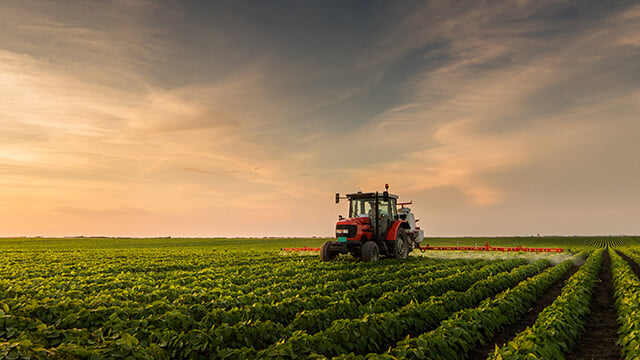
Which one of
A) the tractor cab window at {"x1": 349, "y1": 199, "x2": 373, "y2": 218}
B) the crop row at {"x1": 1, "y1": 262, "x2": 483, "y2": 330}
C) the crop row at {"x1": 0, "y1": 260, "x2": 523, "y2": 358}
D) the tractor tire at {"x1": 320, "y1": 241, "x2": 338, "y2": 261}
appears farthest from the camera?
the tractor cab window at {"x1": 349, "y1": 199, "x2": 373, "y2": 218}

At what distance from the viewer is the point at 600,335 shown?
8.98 m

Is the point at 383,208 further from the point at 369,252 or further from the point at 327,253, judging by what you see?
the point at 327,253

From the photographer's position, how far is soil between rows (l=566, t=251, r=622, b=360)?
7693mm

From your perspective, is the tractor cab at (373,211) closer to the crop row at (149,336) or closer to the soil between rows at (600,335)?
the soil between rows at (600,335)

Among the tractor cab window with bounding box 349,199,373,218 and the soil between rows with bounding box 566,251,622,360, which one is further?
the tractor cab window with bounding box 349,199,373,218

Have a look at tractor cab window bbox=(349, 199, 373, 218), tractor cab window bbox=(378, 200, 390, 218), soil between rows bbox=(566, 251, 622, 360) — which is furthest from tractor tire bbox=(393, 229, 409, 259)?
soil between rows bbox=(566, 251, 622, 360)

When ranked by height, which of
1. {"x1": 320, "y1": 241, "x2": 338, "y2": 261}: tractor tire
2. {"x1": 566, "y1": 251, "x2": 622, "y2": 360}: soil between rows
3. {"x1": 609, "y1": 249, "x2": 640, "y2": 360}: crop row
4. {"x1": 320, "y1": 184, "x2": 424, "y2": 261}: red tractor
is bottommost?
{"x1": 566, "y1": 251, "x2": 622, "y2": 360}: soil between rows

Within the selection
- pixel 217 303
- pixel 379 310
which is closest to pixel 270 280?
pixel 217 303

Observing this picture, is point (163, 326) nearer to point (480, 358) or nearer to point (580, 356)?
point (480, 358)

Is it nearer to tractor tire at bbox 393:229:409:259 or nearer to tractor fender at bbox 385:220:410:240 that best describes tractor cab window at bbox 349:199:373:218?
tractor fender at bbox 385:220:410:240

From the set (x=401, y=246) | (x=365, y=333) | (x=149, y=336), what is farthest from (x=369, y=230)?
(x=149, y=336)

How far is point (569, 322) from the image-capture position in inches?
337

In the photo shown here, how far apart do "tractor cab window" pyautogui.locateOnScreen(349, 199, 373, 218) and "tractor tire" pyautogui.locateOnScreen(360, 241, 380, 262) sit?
1.64 meters

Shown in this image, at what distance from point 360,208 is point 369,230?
3.91ft
